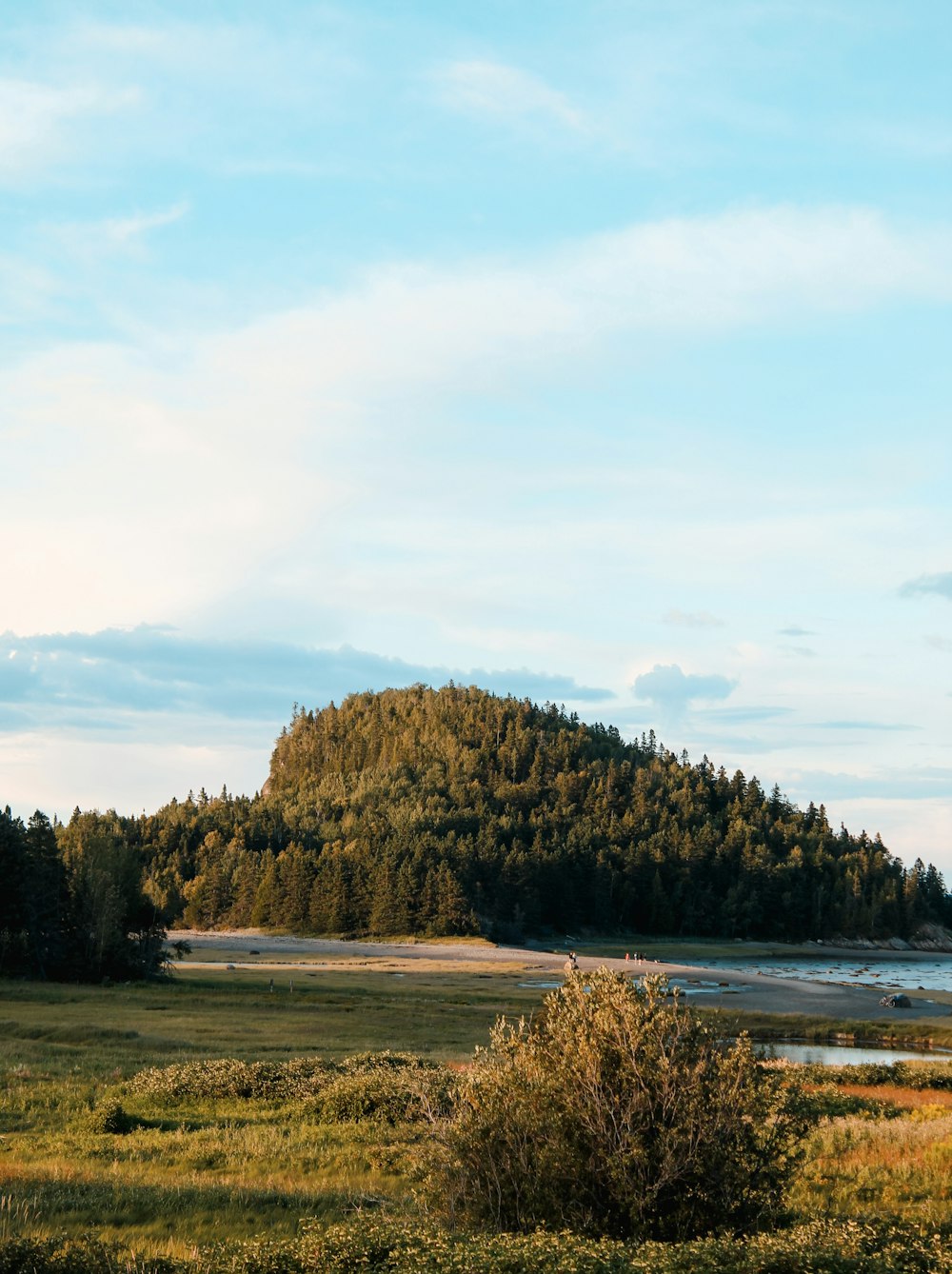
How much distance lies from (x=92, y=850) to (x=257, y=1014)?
26.7 meters

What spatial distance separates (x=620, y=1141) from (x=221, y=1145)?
1228 centimetres

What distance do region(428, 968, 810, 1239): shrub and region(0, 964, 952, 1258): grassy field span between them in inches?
75.4

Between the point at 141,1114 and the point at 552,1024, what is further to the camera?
the point at 141,1114

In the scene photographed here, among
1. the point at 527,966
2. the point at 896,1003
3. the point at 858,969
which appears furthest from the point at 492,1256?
the point at 858,969

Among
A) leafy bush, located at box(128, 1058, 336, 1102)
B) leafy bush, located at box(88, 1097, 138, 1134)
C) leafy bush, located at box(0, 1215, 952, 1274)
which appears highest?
leafy bush, located at box(0, 1215, 952, 1274)

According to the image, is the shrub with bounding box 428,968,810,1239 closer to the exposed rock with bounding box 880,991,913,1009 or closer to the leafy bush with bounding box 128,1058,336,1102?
the leafy bush with bounding box 128,1058,336,1102

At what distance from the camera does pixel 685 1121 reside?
565 inches

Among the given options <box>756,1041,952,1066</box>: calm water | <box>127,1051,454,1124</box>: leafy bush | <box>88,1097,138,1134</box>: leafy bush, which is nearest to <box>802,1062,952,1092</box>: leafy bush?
<box>756,1041,952,1066</box>: calm water

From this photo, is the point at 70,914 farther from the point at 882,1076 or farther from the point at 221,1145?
the point at 221,1145

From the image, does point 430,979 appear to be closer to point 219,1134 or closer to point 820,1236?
point 219,1134

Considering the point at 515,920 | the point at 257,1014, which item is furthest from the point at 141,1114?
the point at 515,920

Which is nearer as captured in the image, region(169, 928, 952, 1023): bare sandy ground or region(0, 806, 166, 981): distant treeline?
region(0, 806, 166, 981): distant treeline

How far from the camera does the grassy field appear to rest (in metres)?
16.8

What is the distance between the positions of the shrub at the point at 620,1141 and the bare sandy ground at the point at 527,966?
31.9 meters
